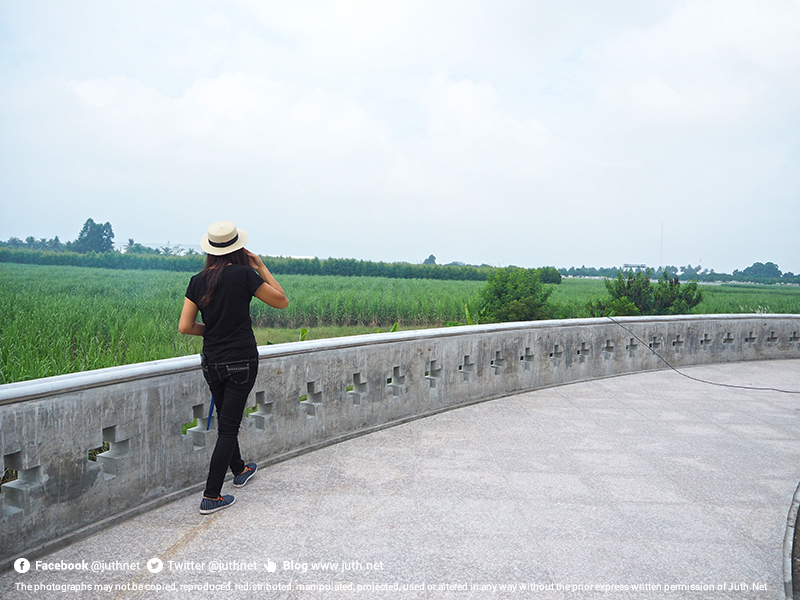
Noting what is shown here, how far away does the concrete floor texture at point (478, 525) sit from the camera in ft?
10.3

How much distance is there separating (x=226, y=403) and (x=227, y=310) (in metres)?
0.63

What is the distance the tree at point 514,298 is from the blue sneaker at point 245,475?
9766 millimetres

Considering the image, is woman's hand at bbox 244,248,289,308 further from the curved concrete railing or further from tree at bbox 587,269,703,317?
tree at bbox 587,269,703,317

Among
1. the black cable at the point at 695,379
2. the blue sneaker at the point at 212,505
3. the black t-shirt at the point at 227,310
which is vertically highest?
the black t-shirt at the point at 227,310

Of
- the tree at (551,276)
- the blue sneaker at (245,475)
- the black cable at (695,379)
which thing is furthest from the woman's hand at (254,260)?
the tree at (551,276)

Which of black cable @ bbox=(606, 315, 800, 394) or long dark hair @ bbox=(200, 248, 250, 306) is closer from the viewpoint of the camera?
long dark hair @ bbox=(200, 248, 250, 306)

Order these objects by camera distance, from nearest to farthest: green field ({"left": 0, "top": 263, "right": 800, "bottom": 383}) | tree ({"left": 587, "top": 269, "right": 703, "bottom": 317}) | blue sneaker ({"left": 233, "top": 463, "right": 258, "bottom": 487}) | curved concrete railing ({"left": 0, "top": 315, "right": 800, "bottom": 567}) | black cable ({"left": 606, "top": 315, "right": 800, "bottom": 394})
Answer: curved concrete railing ({"left": 0, "top": 315, "right": 800, "bottom": 567}), blue sneaker ({"left": 233, "top": 463, "right": 258, "bottom": 487}), green field ({"left": 0, "top": 263, "right": 800, "bottom": 383}), black cable ({"left": 606, "top": 315, "right": 800, "bottom": 394}), tree ({"left": 587, "top": 269, "right": 703, "bottom": 317})

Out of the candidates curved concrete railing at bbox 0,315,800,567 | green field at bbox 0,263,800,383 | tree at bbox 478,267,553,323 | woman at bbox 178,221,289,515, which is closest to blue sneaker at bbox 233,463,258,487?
curved concrete railing at bbox 0,315,800,567

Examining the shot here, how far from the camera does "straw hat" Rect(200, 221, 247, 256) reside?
401cm

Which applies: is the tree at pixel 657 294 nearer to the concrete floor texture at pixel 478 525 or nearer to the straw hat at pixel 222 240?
the concrete floor texture at pixel 478 525

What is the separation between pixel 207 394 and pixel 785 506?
4.30 metres

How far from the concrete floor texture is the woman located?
0.39m

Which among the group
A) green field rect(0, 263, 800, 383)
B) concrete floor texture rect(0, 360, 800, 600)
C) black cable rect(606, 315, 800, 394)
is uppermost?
green field rect(0, 263, 800, 383)

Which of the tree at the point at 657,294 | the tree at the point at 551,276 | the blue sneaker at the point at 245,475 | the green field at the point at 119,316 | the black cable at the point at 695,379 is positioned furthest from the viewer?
the tree at the point at 551,276
